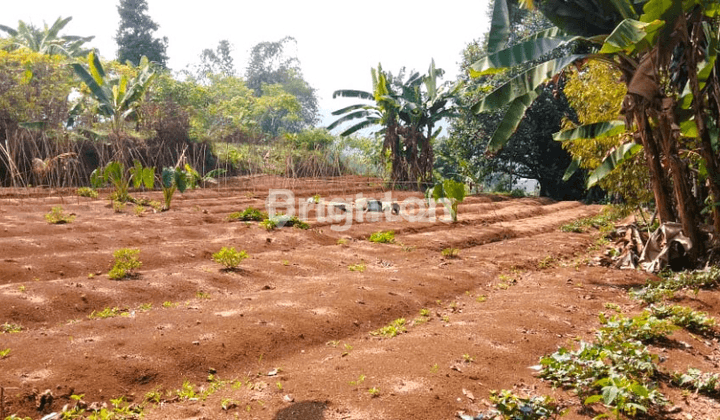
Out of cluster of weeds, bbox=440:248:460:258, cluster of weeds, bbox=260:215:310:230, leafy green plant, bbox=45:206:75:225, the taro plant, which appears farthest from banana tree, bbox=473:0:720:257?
leafy green plant, bbox=45:206:75:225

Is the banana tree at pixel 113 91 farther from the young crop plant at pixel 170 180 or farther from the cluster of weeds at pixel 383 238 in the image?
the cluster of weeds at pixel 383 238

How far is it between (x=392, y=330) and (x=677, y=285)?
167 inches

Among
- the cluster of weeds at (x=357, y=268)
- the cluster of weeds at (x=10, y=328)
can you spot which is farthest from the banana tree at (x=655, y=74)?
the cluster of weeds at (x=10, y=328)

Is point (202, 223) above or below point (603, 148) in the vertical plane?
below

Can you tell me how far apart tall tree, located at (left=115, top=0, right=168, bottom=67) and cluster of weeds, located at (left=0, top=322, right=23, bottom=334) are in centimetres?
3091

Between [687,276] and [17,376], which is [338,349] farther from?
[687,276]

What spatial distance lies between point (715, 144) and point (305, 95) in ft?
148

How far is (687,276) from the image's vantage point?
729cm

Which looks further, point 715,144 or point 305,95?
point 305,95

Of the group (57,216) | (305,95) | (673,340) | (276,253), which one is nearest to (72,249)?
(57,216)

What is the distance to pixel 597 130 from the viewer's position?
9336mm

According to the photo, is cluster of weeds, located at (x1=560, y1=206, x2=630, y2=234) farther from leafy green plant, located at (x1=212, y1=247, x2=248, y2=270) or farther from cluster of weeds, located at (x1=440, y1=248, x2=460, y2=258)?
leafy green plant, located at (x1=212, y1=247, x2=248, y2=270)

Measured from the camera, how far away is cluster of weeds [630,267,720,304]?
270 inches

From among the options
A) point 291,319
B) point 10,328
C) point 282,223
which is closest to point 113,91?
point 282,223
